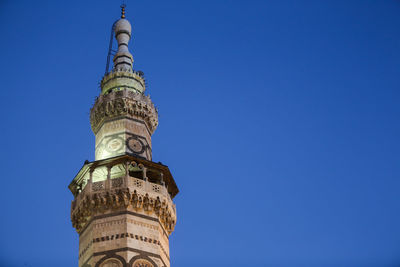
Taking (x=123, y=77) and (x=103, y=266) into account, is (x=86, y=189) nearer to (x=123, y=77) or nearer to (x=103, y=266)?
(x=103, y=266)

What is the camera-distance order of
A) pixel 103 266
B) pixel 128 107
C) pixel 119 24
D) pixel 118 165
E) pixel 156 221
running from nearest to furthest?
pixel 103 266 → pixel 156 221 → pixel 118 165 → pixel 128 107 → pixel 119 24

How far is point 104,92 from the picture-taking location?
97.6 feet

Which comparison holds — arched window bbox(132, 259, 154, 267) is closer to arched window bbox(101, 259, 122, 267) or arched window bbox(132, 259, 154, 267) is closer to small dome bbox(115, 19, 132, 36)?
arched window bbox(101, 259, 122, 267)

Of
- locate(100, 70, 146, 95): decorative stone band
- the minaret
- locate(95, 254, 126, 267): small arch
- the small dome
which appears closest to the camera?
locate(95, 254, 126, 267): small arch

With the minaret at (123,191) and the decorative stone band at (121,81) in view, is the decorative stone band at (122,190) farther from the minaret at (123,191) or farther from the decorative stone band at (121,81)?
the decorative stone band at (121,81)

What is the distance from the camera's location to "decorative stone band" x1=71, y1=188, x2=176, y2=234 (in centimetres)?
2339

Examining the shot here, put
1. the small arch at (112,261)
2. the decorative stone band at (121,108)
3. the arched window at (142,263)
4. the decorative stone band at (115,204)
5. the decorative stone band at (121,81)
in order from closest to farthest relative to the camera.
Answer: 1. the small arch at (112,261)
2. the arched window at (142,263)
3. the decorative stone band at (115,204)
4. the decorative stone band at (121,108)
5. the decorative stone band at (121,81)

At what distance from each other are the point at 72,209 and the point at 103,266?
158 inches

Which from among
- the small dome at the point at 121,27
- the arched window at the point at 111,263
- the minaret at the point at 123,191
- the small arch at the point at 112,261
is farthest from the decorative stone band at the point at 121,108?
the arched window at the point at 111,263

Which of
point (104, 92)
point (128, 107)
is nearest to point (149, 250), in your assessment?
point (128, 107)

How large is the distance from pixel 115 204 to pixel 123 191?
2.13 feet

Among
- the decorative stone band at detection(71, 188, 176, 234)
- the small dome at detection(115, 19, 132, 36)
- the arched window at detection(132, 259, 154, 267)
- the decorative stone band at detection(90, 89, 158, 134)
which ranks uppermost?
the small dome at detection(115, 19, 132, 36)

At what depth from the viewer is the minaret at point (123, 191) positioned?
2258cm

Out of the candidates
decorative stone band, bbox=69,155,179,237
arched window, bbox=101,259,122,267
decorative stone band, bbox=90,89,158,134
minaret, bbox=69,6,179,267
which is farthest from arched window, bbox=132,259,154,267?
decorative stone band, bbox=90,89,158,134
